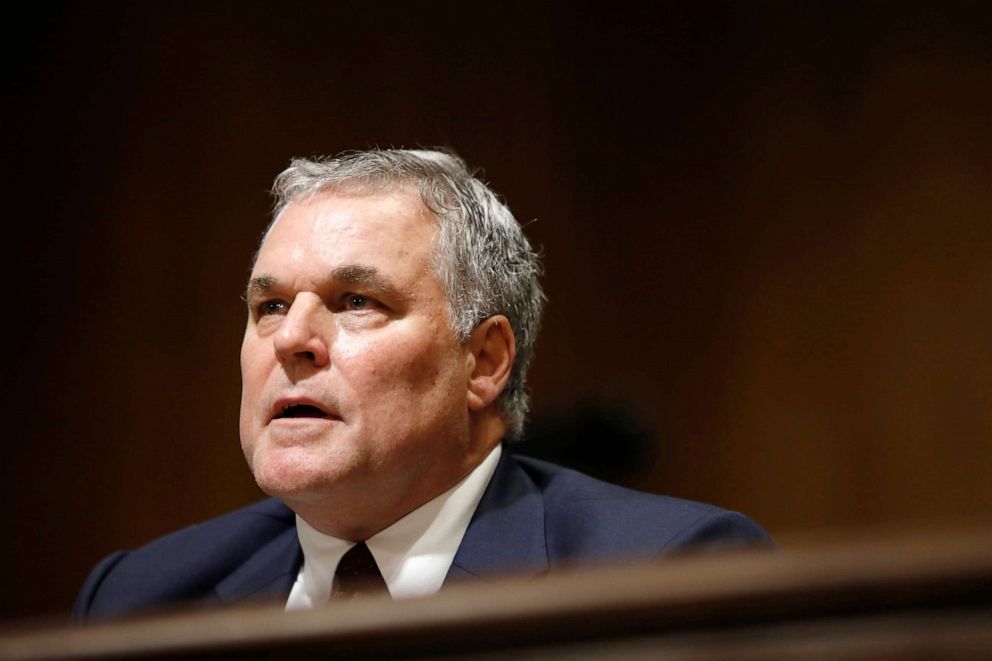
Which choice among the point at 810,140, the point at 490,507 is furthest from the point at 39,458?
the point at 810,140

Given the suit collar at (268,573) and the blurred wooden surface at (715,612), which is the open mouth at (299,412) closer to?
the suit collar at (268,573)

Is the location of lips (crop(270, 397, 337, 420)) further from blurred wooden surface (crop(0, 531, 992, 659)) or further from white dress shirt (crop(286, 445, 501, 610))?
blurred wooden surface (crop(0, 531, 992, 659))

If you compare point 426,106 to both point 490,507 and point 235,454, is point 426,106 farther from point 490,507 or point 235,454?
point 490,507

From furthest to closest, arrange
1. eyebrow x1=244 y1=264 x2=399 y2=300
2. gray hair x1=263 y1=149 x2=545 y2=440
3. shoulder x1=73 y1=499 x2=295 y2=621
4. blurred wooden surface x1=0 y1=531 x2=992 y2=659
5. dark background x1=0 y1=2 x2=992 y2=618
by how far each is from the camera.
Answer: dark background x1=0 y1=2 x2=992 y2=618 < shoulder x1=73 y1=499 x2=295 y2=621 < gray hair x1=263 y1=149 x2=545 y2=440 < eyebrow x1=244 y1=264 x2=399 y2=300 < blurred wooden surface x1=0 y1=531 x2=992 y2=659

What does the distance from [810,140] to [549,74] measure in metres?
1.06

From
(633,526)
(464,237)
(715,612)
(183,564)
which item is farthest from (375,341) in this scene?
(715,612)

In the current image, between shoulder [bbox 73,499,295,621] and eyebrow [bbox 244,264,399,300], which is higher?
eyebrow [bbox 244,264,399,300]

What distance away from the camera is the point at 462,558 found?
69.7 inches

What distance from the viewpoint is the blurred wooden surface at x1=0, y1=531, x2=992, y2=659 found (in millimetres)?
549

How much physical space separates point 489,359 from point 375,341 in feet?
0.88

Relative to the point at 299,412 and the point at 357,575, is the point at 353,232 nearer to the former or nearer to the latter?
the point at 299,412

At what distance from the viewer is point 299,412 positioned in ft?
5.91

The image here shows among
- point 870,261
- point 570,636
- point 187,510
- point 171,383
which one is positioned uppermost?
point 570,636

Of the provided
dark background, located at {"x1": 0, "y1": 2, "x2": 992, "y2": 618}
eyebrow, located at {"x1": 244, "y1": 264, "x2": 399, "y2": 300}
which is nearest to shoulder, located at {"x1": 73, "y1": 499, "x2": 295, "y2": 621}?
eyebrow, located at {"x1": 244, "y1": 264, "x2": 399, "y2": 300}
